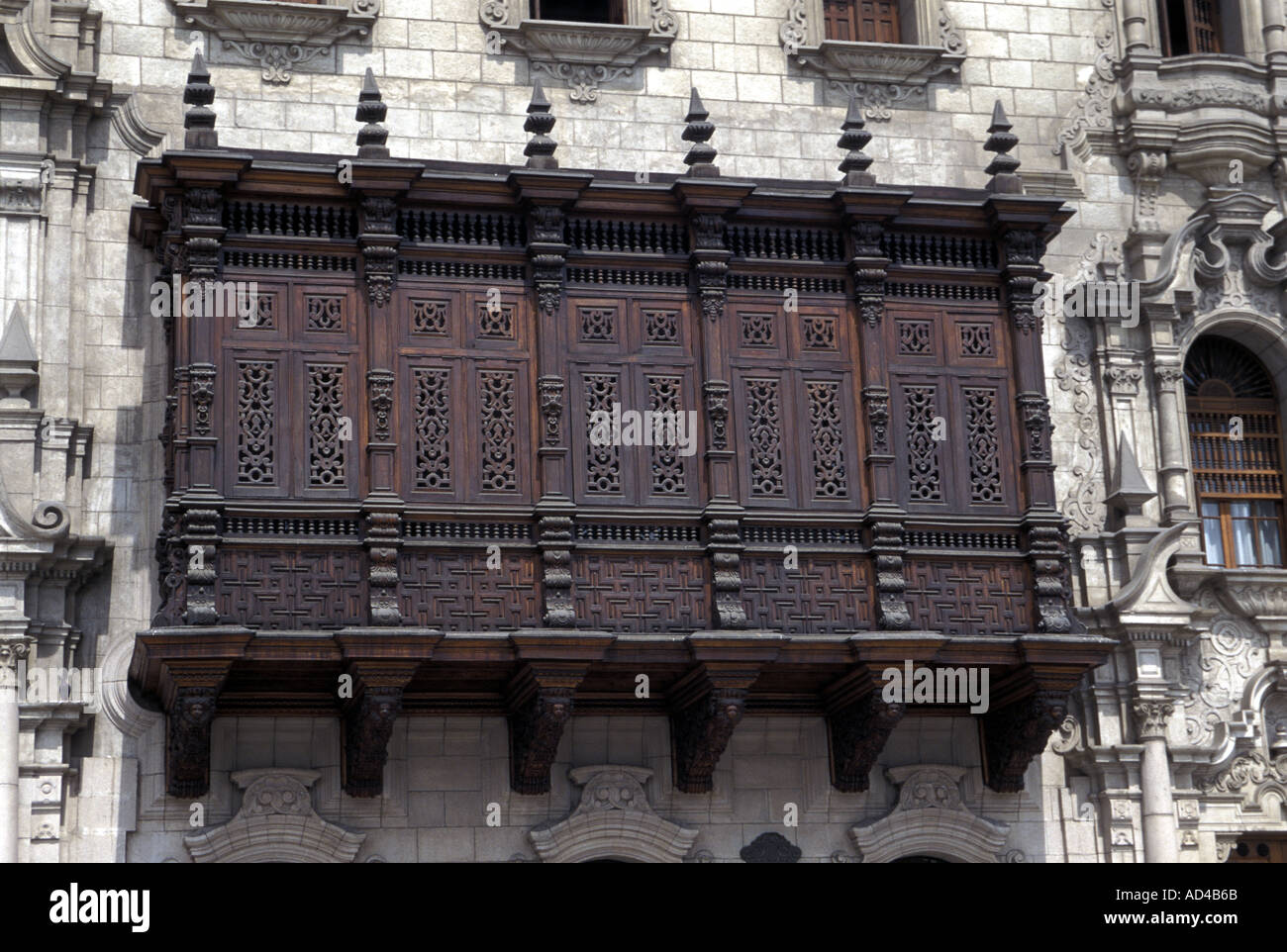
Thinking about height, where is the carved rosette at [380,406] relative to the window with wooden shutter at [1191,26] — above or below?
below

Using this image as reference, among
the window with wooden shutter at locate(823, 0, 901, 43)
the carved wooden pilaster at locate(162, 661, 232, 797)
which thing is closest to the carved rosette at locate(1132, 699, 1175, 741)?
the window with wooden shutter at locate(823, 0, 901, 43)

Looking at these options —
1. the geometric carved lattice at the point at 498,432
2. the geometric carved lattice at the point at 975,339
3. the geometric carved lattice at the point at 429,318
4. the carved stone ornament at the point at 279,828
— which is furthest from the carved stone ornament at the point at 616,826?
the geometric carved lattice at the point at 975,339

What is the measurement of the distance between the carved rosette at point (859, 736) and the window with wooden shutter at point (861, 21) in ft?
22.3

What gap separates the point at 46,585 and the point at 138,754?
5.07 ft

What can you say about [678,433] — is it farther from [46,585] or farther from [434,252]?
[46,585]

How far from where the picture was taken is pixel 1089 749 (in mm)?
20000

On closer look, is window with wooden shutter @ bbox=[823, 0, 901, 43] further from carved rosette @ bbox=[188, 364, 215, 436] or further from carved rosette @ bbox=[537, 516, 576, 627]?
carved rosette @ bbox=[188, 364, 215, 436]

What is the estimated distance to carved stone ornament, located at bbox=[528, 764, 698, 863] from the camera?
1878cm

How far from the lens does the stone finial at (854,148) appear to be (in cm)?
1955

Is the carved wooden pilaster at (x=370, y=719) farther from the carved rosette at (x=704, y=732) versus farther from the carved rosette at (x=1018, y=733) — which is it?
the carved rosette at (x=1018, y=733)

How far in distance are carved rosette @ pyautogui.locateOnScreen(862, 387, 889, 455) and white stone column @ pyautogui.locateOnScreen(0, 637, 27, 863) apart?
23.3ft

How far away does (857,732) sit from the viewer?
19109 mm

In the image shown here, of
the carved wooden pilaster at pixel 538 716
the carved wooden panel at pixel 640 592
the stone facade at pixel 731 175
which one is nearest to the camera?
the carved wooden pilaster at pixel 538 716
